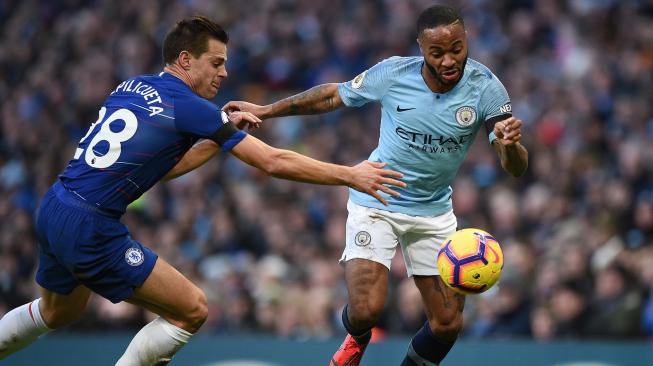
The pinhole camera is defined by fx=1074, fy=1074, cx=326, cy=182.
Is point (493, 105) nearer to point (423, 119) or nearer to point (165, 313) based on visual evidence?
point (423, 119)

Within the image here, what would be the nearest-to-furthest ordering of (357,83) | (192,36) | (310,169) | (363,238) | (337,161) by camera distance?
1. (310,169)
2. (192,36)
3. (363,238)
4. (357,83)
5. (337,161)

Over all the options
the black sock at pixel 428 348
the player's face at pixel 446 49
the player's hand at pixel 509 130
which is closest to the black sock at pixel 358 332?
the black sock at pixel 428 348

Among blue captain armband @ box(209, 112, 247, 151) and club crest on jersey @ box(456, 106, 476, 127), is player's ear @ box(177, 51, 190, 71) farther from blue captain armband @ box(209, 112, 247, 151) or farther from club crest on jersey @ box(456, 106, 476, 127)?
club crest on jersey @ box(456, 106, 476, 127)

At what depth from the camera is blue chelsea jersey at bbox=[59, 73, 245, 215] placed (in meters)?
6.30

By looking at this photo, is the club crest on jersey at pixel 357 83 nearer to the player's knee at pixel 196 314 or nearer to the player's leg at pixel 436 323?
the player's leg at pixel 436 323

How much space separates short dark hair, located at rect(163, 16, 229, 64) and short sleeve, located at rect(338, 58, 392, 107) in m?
1.11

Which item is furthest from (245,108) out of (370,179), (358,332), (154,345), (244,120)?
(154,345)

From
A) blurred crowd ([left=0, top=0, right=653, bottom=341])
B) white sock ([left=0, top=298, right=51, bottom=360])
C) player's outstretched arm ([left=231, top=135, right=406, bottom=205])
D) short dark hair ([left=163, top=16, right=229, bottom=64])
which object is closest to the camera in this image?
player's outstretched arm ([left=231, top=135, right=406, bottom=205])

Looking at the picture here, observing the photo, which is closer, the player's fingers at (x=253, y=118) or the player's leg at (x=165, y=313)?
the player's leg at (x=165, y=313)

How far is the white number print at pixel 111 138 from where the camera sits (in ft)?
20.7

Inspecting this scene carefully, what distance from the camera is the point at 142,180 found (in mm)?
6426

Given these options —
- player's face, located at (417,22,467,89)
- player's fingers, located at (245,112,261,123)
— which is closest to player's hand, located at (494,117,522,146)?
player's face, located at (417,22,467,89)

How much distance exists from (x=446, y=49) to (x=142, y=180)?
6.80ft

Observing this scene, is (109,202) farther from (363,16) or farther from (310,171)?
(363,16)
